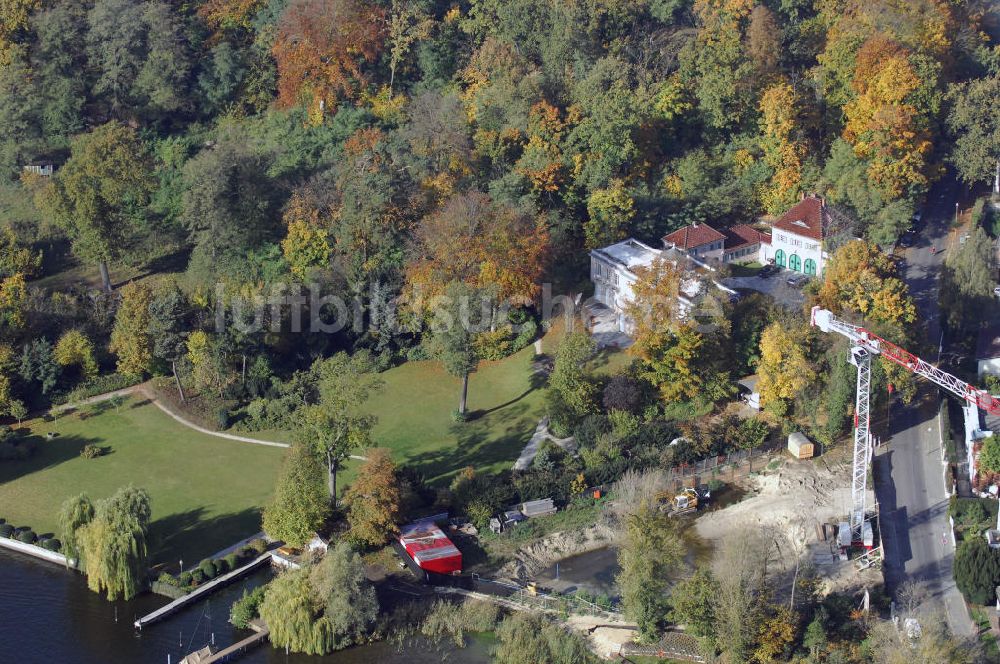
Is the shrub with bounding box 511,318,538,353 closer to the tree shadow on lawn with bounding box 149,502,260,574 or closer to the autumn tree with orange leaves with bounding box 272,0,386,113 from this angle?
the tree shadow on lawn with bounding box 149,502,260,574

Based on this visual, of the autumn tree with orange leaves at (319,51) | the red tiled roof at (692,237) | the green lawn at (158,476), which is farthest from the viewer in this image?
the autumn tree with orange leaves at (319,51)

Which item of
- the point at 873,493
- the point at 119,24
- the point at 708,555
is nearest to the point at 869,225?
the point at 873,493

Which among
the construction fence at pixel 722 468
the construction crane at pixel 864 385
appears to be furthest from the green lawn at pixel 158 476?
the construction crane at pixel 864 385

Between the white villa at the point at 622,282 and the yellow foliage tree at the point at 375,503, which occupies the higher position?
the white villa at the point at 622,282

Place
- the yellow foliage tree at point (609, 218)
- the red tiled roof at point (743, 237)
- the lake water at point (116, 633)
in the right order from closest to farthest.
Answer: the lake water at point (116, 633), the yellow foliage tree at point (609, 218), the red tiled roof at point (743, 237)

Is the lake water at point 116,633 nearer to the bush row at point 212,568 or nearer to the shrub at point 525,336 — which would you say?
the bush row at point 212,568

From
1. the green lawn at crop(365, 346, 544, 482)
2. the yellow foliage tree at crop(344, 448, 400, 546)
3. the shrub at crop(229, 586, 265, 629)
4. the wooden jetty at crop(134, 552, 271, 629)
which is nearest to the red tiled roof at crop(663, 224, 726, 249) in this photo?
the green lawn at crop(365, 346, 544, 482)
